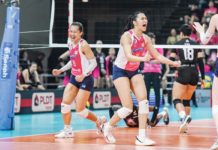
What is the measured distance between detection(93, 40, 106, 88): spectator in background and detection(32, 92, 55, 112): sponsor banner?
3.46 meters

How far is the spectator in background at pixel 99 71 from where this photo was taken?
22984 mm

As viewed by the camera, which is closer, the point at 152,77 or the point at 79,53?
the point at 79,53

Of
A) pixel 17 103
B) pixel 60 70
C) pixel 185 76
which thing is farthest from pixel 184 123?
pixel 17 103

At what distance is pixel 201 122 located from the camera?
1620cm

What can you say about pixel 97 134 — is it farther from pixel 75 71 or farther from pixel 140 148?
pixel 140 148

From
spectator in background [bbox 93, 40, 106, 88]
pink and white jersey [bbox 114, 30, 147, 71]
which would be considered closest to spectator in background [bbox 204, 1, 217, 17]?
spectator in background [bbox 93, 40, 106, 88]

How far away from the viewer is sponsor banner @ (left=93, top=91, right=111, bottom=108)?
21.3 metres

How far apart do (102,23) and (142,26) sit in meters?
8.61

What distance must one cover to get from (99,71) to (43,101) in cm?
433

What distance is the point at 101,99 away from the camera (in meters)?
21.6

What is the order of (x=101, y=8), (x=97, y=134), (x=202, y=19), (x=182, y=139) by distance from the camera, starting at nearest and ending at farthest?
(x=182, y=139), (x=97, y=134), (x=101, y=8), (x=202, y=19)

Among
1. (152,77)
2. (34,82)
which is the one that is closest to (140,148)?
(152,77)

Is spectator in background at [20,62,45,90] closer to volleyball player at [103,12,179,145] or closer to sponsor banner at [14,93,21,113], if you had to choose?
sponsor banner at [14,93,21,113]

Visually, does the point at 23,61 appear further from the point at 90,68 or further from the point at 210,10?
the point at 90,68
